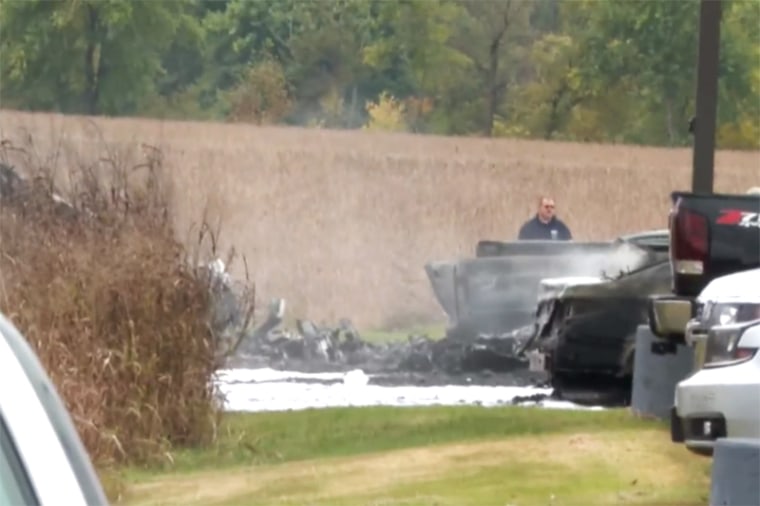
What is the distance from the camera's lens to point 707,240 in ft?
27.5

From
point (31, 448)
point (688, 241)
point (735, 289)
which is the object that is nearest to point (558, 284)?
point (688, 241)

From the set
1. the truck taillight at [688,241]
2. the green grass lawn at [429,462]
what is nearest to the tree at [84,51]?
the green grass lawn at [429,462]

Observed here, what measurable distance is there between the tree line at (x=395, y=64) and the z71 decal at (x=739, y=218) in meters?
0.79

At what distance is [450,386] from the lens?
9.19 meters

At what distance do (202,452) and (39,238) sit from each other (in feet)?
4.04

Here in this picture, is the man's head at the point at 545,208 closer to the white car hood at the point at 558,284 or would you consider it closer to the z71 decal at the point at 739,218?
the white car hood at the point at 558,284

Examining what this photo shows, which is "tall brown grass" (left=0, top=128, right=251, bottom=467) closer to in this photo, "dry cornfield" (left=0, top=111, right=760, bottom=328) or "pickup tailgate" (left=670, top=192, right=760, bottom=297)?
"dry cornfield" (left=0, top=111, right=760, bottom=328)

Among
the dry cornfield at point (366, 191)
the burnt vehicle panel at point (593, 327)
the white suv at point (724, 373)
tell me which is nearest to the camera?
the white suv at point (724, 373)

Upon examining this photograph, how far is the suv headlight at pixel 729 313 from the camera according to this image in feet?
23.9

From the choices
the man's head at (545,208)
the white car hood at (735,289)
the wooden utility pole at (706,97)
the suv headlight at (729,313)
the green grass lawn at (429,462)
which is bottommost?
the green grass lawn at (429,462)

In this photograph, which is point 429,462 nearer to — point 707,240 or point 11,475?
point 707,240

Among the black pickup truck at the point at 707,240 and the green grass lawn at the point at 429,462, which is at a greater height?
the black pickup truck at the point at 707,240

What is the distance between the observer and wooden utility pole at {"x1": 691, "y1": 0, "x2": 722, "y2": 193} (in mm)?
8852

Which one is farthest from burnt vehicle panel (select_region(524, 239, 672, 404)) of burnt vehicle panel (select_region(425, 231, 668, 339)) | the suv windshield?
the suv windshield
